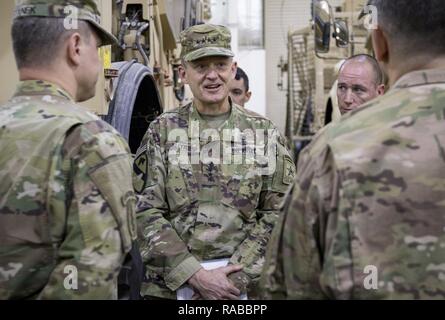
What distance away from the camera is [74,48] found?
1.67 meters

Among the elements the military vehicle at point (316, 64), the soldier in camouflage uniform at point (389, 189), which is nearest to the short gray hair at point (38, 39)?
the soldier in camouflage uniform at point (389, 189)

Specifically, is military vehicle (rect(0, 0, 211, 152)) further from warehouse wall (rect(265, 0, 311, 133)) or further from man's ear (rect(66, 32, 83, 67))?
warehouse wall (rect(265, 0, 311, 133))

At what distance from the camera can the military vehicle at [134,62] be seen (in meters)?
2.73

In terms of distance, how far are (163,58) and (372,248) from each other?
366 cm

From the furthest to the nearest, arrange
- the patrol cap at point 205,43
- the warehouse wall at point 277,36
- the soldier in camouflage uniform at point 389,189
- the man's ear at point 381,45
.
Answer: the warehouse wall at point 277,36 < the patrol cap at point 205,43 < the man's ear at point 381,45 < the soldier in camouflage uniform at point 389,189

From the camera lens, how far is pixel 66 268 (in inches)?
61.1

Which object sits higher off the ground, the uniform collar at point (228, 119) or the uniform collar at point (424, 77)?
the uniform collar at point (424, 77)

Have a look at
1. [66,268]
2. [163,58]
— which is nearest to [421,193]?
[66,268]

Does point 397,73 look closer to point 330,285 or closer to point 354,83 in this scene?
point 330,285

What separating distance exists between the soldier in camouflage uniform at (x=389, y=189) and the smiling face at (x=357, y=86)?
163 cm

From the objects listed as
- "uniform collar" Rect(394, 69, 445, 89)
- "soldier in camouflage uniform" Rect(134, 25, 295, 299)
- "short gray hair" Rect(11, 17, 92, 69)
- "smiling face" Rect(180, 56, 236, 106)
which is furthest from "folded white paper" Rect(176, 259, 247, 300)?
"uniform collar" Rect(394, 69, 445, 89)

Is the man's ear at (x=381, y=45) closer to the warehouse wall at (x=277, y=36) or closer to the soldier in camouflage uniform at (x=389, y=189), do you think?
the soldier in camouflage uniform at (x=389, y=189)

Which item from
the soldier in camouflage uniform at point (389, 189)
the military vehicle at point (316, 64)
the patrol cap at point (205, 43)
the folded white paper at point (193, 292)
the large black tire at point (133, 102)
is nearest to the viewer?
the soldier in camouflage uniform at point (389, 189)

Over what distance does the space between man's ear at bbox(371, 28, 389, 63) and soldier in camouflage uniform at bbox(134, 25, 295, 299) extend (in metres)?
1.15
